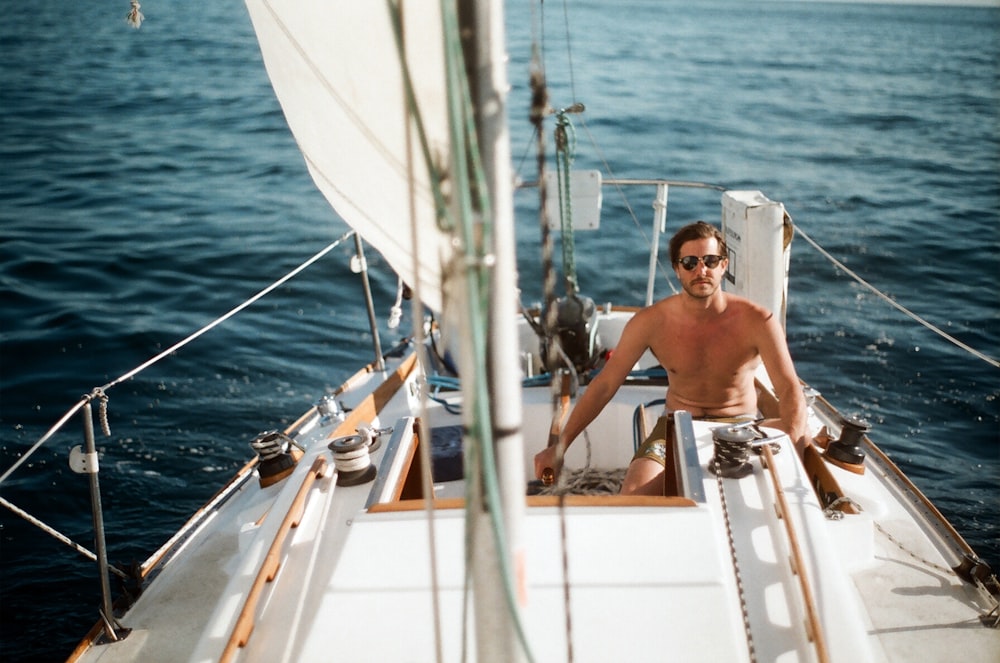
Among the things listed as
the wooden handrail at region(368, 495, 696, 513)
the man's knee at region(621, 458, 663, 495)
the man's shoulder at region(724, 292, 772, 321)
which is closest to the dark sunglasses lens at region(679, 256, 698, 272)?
the man's shoulder at region(724, 292, 772, 321)

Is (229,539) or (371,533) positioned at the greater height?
(371,533)

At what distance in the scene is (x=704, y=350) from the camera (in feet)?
11.4

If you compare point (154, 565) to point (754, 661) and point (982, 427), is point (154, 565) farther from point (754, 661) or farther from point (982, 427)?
point (982, 427)

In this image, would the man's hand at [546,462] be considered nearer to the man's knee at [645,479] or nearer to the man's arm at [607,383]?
the man's arm at [607,383]

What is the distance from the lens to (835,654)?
6.61 feet

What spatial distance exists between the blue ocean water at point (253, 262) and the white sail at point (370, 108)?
3.02 m

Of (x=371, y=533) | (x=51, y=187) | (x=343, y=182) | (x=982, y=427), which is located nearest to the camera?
(x=343, y=182)

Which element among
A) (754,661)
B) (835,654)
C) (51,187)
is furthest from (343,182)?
(51,187)

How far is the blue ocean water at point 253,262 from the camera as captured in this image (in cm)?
617

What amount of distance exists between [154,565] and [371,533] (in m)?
1.66

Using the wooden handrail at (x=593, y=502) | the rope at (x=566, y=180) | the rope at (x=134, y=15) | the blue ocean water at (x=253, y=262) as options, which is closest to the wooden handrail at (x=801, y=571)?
the wooden handrail at (x=593, y=502)

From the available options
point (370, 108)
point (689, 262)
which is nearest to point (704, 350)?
point (689, 262)

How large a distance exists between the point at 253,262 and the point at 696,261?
8823mm

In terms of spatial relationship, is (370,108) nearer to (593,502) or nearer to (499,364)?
(499,364)
